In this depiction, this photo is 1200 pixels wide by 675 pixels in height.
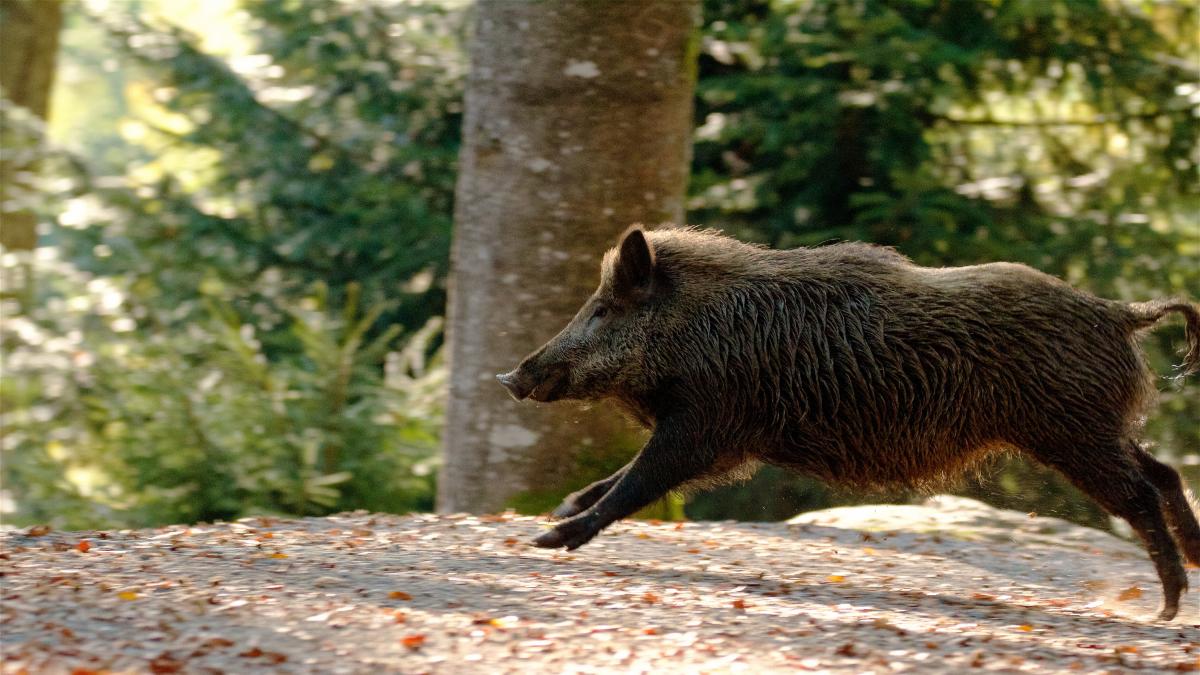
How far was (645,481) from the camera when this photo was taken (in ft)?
19.9

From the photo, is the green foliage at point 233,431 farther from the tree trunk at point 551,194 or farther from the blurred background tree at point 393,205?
the tree trunk at point 551,194

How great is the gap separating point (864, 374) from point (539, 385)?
1.61m

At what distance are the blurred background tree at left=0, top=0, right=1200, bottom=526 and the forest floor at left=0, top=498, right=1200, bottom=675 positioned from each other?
3.18 meters

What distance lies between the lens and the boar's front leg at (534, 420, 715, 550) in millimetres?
6027

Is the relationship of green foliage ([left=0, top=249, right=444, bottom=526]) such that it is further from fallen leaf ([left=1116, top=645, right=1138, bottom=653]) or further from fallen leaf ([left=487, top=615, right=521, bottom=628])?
fallen leaf ([left=1116, top=645, right=1138, bottom=653])

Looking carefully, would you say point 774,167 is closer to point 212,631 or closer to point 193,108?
point 193,108

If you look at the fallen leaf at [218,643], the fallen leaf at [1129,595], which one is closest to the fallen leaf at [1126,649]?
the fallen leaf at [1129,595]

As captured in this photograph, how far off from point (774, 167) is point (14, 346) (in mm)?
7425

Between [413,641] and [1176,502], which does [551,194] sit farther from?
[413,641]

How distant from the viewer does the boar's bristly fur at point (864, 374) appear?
6.02 m

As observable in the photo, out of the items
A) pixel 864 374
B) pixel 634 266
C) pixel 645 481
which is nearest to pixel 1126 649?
pixel 864 374

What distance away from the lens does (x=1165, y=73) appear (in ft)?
38.3

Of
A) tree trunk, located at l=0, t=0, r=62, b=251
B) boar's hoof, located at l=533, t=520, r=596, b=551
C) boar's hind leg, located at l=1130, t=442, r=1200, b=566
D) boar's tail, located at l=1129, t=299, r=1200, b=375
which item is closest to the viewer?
boar's hoof, located at l=533, t=520, r=596, b=551

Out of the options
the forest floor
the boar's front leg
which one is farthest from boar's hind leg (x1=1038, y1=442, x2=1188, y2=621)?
the boar's front leg
